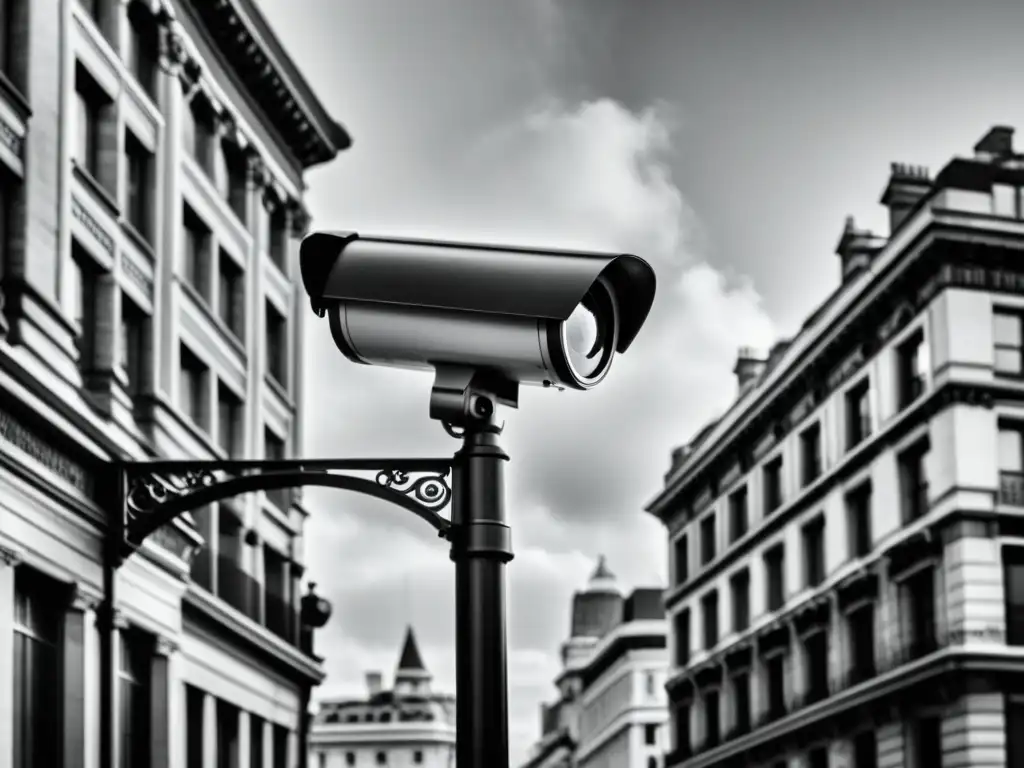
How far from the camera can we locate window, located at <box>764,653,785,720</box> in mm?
53062

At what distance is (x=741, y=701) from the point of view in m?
57.1

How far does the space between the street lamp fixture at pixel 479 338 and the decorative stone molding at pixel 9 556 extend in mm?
12995

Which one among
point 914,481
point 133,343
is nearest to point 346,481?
point 133,343

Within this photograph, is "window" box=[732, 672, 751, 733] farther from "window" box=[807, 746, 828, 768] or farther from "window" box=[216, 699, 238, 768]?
"window" box=[216, 699, 238, 768]

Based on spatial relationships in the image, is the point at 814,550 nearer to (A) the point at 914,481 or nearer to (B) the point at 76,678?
(A) the point at 914,481

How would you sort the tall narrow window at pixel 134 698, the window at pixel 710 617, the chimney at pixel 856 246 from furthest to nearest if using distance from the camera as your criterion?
the window at pixel 710 617, the chimney at pixel 856 246, the tall narrow window at pixel 134 698

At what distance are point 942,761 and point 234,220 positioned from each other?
779 inches

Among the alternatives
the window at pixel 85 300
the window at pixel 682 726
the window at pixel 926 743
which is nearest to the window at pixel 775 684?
the window at pixel 682 726

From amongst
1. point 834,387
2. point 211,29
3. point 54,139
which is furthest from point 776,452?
point 54,139

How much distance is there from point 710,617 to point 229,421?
30.7m

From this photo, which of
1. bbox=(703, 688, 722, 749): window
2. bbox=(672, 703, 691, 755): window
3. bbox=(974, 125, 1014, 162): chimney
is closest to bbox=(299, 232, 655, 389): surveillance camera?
bbox=(974, 125, 1014, 162): chimney

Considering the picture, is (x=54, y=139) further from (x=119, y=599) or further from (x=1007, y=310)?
(x=1007, y=310)

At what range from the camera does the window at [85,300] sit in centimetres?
2480

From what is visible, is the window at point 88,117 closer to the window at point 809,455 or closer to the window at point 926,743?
the window at point 926,743
